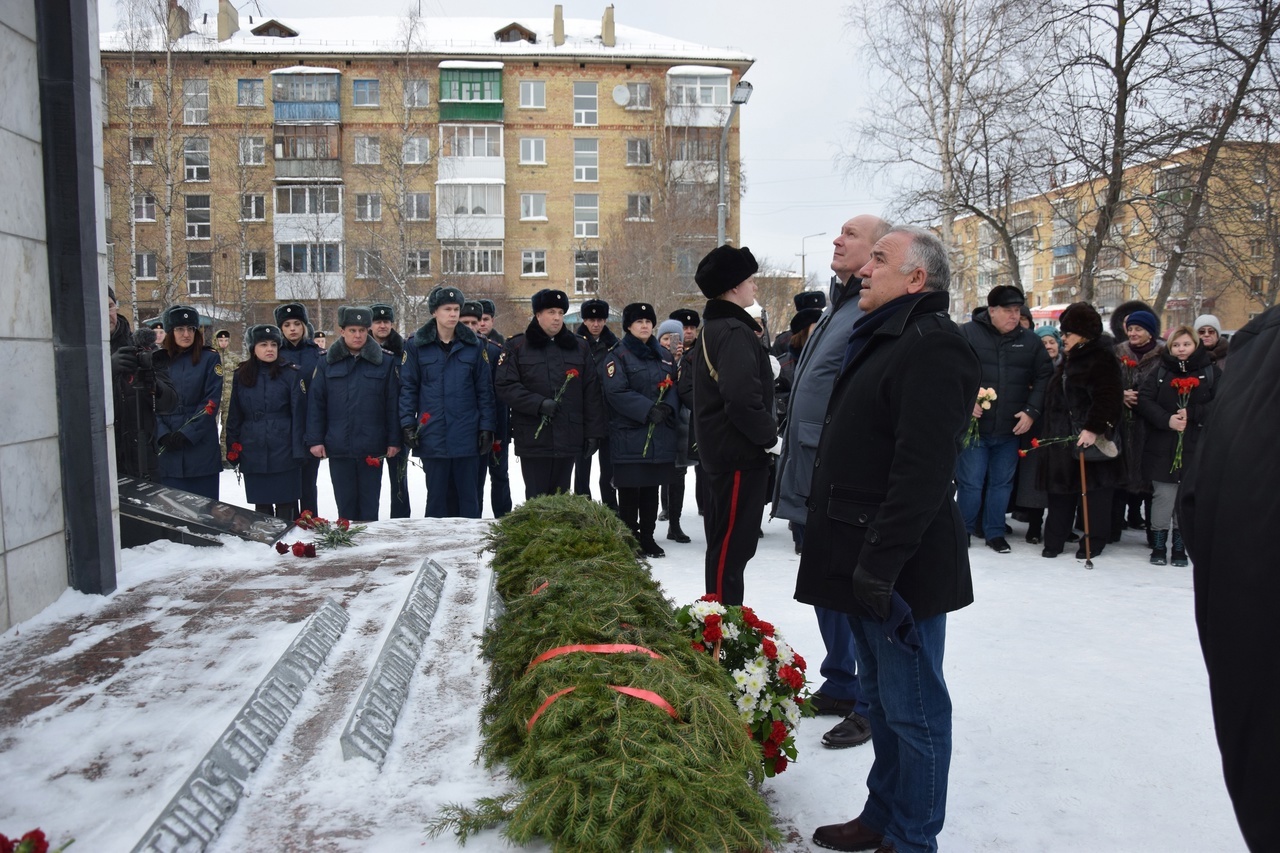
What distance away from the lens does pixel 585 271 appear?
41.1m

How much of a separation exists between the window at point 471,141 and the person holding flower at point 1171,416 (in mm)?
36138

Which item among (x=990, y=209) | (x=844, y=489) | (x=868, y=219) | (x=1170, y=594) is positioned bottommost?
(x=1170, y=594)

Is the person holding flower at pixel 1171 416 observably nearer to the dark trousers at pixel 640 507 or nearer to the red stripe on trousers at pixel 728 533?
the dark trousers at pixel 640 507

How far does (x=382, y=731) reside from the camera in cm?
293

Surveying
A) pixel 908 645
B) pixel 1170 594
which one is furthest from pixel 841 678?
pixel 1170 594

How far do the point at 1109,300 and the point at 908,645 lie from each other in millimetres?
30543

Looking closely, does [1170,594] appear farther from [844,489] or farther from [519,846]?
[519,846]

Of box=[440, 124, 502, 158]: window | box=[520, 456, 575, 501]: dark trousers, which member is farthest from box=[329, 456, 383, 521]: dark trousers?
box=[440, 124, 502, 158]: window

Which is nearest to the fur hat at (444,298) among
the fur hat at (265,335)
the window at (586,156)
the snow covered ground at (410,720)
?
the fur hat at (265,335)

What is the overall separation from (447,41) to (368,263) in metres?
12.2

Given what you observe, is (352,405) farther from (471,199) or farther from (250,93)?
(250,93)

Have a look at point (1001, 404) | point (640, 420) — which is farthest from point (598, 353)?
point (1001, 404)

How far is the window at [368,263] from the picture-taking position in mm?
35631

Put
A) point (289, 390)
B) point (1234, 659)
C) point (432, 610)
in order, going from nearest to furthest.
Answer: point (1234, 659) → point (432, 610) → point (289, 390)
